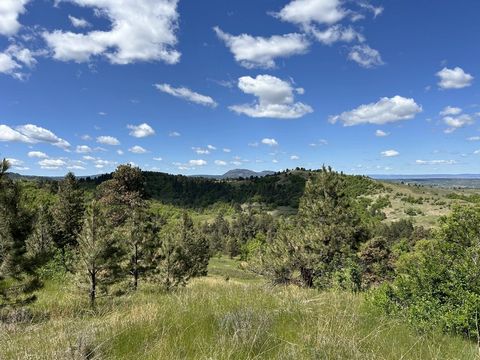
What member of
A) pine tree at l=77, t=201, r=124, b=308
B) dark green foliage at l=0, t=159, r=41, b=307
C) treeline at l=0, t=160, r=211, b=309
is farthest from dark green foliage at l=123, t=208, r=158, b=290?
dark green foliage at l=0, t=159, r=41, b=307

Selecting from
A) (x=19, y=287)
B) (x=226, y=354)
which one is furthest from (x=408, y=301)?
(x=19, y=287)

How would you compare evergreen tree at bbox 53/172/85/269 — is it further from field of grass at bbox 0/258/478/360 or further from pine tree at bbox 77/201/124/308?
field of grass at bbox 0/258/478/360

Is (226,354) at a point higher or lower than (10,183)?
lower

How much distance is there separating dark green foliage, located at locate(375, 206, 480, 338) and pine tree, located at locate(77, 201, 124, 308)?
37.9ft

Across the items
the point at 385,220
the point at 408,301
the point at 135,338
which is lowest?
the point at 385,220

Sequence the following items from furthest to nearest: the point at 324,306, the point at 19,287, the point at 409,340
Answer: the point at 19,287 < the point at 324,306 < the point at 409,340

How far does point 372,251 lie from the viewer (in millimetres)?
45281

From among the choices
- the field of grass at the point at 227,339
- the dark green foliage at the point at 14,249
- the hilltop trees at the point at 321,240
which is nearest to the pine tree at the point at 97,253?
the dark green foliage at the point at 14,249

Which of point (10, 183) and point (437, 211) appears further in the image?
point (437, 211)

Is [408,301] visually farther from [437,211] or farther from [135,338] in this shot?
[437,211]

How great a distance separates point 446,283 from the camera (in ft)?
25.1

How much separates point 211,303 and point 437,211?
200 m

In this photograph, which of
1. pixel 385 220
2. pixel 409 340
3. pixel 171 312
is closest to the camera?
pixel 409 340

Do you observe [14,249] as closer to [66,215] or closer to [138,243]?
[138,243]
